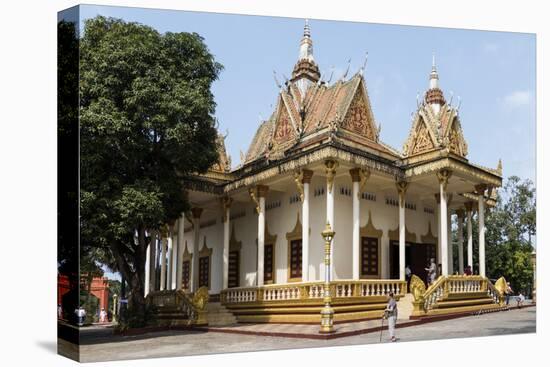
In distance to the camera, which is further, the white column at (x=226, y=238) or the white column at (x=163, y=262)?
the white column at (x=163, y=262)

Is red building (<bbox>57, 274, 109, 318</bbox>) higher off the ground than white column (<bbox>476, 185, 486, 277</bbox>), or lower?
lower

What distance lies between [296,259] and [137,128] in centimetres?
643

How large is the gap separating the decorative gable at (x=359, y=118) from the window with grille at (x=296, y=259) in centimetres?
346

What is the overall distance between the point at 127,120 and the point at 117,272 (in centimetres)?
384

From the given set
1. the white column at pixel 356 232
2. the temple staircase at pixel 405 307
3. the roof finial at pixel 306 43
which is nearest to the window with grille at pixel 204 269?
the white column at pixel 356 232

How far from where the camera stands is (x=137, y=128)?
13859 millimetres

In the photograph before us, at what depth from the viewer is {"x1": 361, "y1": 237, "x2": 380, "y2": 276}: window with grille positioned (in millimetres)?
18250

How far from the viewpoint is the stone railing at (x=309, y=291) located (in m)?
15.5

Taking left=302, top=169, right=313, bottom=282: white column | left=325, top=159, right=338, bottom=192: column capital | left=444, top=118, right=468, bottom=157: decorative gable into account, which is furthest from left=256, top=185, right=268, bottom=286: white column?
left=444, top=118, right=468, bottom=157: decorative gable

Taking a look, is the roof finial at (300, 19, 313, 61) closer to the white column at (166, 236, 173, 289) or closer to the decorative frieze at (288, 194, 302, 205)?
the decorative frieze at (288, 194, 302, 205)

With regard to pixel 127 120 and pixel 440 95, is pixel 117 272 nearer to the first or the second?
pixel 127 120

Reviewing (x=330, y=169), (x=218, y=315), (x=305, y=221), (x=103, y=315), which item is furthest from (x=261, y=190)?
(x=103, y=315)

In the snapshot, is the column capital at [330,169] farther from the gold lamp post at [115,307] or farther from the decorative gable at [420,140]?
the gold lamp post at [115,307]

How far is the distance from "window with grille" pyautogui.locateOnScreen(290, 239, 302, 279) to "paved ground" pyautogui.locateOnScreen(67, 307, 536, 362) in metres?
4.15
